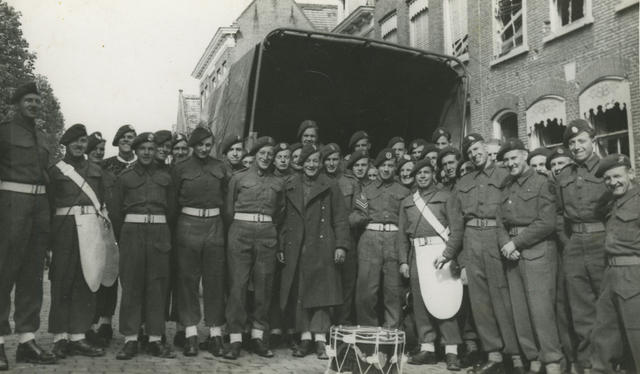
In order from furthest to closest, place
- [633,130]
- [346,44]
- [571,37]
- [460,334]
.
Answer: [571,37] → [633,130] → [346,44] → [460,334]

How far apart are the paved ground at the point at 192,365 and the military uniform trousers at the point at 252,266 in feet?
1.25

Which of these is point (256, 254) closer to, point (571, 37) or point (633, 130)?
point (633, 130)

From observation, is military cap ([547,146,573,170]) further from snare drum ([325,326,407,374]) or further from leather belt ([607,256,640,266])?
snare drum ([325,326,407,374])

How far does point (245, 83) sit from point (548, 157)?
3422mm

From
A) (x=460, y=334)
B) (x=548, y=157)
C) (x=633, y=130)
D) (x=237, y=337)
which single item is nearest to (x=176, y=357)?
(x=237, y=337)

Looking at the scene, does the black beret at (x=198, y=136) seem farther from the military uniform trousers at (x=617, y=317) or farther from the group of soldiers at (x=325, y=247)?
the military uniform trousers at (x=617, y=317)

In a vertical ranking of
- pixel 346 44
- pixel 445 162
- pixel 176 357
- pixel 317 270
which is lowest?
pixel 176 357

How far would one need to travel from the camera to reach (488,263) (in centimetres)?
550

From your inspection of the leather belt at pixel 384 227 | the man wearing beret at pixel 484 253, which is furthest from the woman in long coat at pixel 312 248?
the man wearing beret at pixel 484 253

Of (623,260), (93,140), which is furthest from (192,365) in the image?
(623,260)

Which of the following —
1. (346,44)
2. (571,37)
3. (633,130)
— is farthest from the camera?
(571,37)

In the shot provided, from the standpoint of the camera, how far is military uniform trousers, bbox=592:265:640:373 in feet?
15.2

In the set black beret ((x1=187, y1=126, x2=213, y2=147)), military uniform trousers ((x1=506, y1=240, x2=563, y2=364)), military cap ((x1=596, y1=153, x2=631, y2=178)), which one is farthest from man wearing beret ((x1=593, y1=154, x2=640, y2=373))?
black beret ((x1=187, y1=126, x2=213, y2=147))

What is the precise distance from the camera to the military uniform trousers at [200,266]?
19.4 ft
